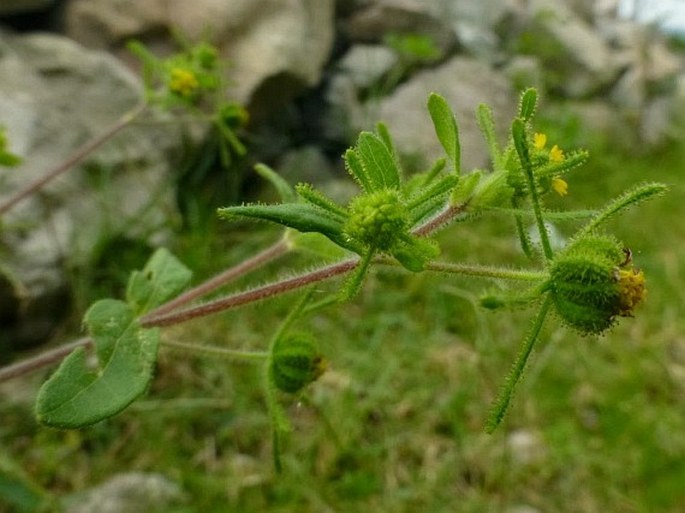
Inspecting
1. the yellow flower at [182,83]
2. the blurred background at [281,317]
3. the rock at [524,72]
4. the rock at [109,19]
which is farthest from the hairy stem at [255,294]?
the rock at [524,72]

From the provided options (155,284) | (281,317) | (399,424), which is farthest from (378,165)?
(281,317)

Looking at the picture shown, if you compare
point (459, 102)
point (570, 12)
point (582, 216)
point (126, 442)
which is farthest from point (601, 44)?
point (582, 216)

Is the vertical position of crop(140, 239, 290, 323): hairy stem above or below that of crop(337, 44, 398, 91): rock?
above

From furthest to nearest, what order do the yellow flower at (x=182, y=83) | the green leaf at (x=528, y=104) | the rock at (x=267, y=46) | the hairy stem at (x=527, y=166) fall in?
the rock at (x=267, y=46) → the yellow flower at (x=182, y=83) → the green leaf at (x=528, y=104) → the hairy stem at (x=527, y=166)

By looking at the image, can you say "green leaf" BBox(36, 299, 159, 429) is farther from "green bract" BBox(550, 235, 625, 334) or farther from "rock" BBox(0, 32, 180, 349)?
"rock" BBox(0, 32, 180, 349)

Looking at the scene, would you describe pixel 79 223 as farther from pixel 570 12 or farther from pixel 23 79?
pixel 570 12

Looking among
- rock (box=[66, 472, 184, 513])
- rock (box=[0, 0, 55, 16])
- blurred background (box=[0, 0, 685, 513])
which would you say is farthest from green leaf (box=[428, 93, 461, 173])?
rock (box=[0, 0, 55, 16])

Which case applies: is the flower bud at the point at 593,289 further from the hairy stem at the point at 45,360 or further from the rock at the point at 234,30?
the rock at the point at 234,30
